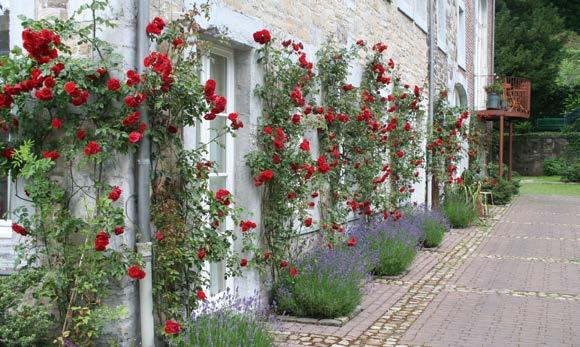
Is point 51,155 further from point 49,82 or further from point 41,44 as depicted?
point 41,44

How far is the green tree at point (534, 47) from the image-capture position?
111 feet

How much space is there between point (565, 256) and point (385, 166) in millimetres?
3321

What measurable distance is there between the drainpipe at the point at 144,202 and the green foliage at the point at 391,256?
14.0 ft

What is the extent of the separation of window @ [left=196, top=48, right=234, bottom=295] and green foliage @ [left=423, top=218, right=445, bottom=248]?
5.28 meters

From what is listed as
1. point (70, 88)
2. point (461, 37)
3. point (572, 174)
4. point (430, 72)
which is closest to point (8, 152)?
point (70, 88)

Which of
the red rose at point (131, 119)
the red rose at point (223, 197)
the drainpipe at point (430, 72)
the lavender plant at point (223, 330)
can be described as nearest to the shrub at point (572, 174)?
the drainpipe at point (430, 72)

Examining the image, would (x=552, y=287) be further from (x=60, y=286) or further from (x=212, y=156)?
(x=60, y=286)

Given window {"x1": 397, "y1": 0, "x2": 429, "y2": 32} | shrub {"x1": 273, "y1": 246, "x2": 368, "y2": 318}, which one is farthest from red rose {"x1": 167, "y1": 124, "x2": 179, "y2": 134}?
window {"x1": 397, "y1": 0, "x2": 429, "y2": 32}

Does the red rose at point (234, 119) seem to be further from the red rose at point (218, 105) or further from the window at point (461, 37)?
the window at point (461, 37)

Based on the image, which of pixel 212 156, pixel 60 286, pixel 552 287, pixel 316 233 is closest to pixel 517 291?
pixel 552 287

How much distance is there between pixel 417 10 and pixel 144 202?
9.55 metres

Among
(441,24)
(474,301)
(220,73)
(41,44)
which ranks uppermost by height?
(441,24)

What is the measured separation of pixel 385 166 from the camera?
359 inches

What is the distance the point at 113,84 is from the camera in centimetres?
396
